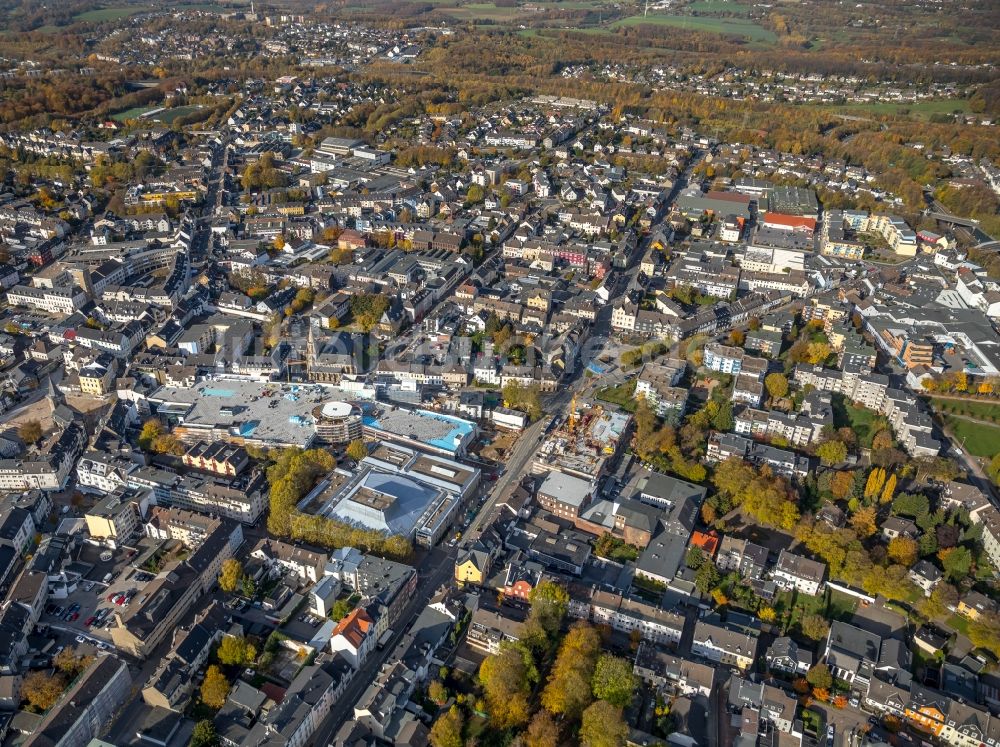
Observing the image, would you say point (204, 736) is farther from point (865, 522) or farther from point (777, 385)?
point (777, 385)

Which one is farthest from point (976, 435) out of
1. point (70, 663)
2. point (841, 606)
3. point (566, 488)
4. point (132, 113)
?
point (132, 113)

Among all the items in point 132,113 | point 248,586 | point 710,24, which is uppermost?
point 710,24

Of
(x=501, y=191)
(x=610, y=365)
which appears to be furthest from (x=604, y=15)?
(x=610, y=365)

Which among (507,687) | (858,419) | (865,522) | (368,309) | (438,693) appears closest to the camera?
(507,687)

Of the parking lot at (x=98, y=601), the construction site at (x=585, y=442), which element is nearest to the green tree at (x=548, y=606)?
the construction site at (x=585, y=442)

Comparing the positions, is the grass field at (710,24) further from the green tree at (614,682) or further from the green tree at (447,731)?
the green tree at (447,731)

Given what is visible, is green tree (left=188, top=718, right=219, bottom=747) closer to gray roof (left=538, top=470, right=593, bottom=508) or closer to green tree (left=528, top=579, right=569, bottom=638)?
green tree (left=528, top=579, right=569, bottom=638)

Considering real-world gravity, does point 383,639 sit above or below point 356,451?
below

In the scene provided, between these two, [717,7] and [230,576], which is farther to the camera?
[717,7]
